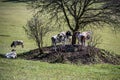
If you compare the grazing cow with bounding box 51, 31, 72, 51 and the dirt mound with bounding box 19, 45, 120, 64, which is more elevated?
the grazing cow with bounding box 51, 31, 72, 51

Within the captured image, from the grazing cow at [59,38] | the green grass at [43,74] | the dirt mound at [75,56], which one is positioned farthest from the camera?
the grazing cow at [59,38]

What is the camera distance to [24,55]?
22.4 metres

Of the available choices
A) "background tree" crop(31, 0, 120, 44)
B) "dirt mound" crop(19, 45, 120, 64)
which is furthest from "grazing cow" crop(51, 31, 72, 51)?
"background tree" crop(31, 0, 120, 44)

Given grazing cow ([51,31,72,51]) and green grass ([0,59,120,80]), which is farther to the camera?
grazing cow ([51,31,72,51])

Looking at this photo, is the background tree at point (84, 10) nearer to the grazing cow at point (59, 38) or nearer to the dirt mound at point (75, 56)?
the grazing cow at point (59, 38)

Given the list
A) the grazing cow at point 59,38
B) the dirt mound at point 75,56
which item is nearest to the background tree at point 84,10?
the grazing cow at point 59,38

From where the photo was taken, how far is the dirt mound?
62.4 ft

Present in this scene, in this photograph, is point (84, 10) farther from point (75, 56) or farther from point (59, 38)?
point (75, 56)

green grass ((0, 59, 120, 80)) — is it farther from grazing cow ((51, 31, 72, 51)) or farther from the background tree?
the background tree

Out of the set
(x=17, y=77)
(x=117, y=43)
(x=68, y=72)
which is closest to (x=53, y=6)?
(x=68, y=72)

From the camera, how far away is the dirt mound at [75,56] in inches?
749

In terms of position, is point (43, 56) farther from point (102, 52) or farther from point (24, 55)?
point (102, 52)

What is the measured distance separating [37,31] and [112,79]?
11384 mm

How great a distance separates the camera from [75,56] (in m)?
19.4
